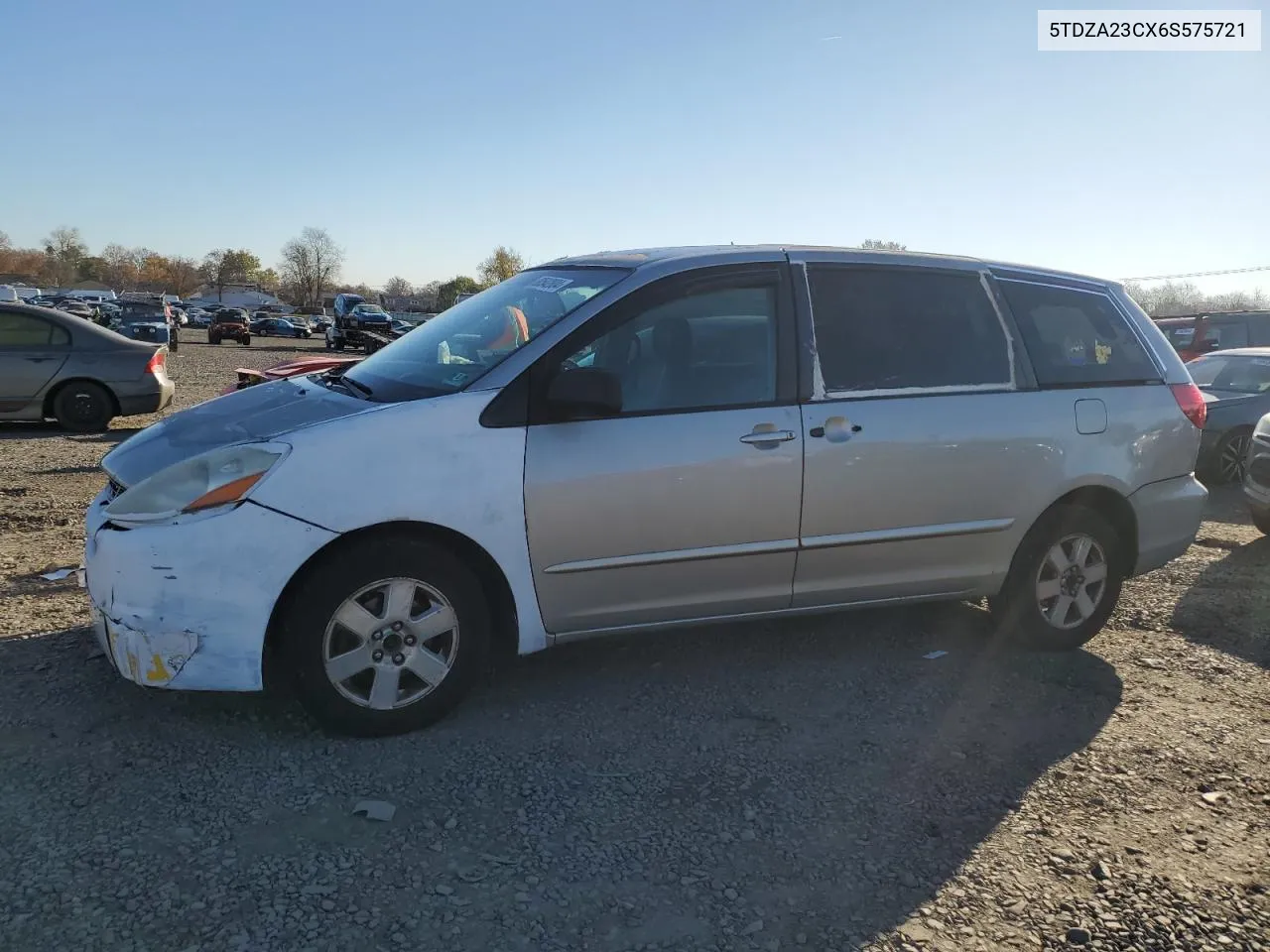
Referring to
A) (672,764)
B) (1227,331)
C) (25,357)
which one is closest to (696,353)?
(672,764)

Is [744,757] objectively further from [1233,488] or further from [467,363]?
[1233,488]

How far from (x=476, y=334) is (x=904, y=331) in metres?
1.87

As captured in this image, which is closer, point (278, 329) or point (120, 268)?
point (278, 329)

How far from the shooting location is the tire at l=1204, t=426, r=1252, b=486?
1000cm

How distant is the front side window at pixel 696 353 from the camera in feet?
12.9

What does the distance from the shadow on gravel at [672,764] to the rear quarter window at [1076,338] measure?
1.39 m

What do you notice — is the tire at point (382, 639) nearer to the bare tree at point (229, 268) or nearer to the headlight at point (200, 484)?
the headlight at point (200, 484)

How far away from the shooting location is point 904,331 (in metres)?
4.41

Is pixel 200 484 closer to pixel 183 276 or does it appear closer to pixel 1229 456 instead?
pixel 1229 456

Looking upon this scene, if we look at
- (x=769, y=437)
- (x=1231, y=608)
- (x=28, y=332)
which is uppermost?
(x=28, y=332)

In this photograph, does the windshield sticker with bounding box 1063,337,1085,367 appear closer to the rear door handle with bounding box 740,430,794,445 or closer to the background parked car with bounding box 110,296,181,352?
the rear door handle with bounding box 740,430,794,445

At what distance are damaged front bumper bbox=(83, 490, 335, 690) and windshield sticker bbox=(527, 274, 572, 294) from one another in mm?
1521

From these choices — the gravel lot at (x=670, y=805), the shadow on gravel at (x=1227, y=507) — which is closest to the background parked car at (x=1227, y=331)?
the shadow on gravel at (x=1227, y=507)

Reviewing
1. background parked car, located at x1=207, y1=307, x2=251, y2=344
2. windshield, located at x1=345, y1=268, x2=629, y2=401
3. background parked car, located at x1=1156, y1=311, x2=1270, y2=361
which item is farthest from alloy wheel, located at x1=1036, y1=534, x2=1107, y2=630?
background parked car, located at x1=207, y1=307, x2=251, y2=344
